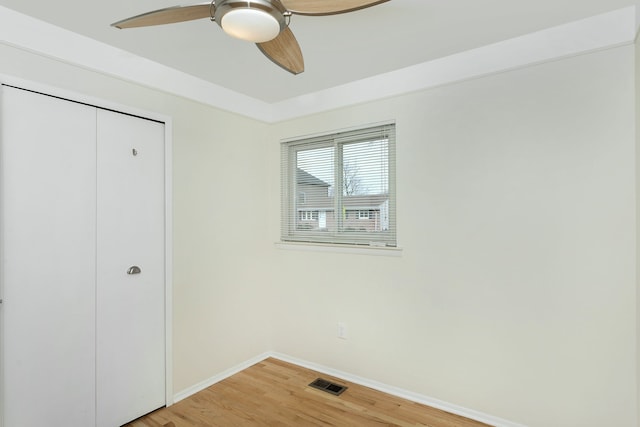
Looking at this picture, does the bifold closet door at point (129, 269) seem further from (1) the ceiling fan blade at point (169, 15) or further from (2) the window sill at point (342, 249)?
(2) the window sill at point (342, 249)

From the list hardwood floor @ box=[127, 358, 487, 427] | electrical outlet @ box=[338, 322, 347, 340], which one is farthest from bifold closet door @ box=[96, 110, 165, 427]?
electrical outlet @ box=[338, 322, 347, 340]

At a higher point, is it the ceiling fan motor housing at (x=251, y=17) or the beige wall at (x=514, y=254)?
the ceiling fan motor housing at (x=251, y=17)

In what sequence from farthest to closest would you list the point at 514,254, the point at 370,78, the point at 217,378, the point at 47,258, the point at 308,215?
the point at 308,215, the point at 217,378, the point at 370,78, the point at 514,254, the point at 47,258

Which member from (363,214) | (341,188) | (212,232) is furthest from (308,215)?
(212,232)

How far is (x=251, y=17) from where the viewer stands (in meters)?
1.35

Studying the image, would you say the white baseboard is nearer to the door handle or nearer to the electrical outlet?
the electrical outlet

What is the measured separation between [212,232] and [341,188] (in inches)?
45.6

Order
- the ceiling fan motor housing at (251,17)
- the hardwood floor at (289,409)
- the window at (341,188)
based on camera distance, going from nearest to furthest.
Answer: the ceiling fan motor housing at (251,17), the hardwood floor at (289,409), the window at (341,188)

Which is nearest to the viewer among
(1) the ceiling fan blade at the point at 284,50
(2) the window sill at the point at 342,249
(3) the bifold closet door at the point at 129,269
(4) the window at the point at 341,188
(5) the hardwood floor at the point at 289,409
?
(1) the ceiling fan blade at the point at 284,50

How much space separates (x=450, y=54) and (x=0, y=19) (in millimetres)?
2604

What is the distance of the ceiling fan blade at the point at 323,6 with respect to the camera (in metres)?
1.38

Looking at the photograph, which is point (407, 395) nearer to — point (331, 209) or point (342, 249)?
point (342, 249)

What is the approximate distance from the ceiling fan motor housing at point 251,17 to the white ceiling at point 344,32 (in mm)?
530

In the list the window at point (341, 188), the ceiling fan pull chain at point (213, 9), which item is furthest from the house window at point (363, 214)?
the ceiling fan pull chain at point (213, 9)
